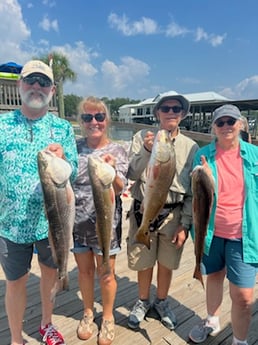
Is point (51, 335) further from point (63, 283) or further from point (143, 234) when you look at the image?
point (143, 234)

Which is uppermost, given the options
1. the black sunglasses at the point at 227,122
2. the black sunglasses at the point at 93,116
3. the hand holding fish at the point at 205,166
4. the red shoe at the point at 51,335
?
the black sunglasses at the point at 93,116

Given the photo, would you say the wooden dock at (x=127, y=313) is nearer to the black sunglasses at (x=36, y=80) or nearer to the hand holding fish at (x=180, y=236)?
the hand holding fish at (x=180, y=236)

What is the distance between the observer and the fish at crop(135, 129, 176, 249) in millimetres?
2121

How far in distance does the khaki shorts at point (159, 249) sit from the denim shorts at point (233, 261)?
38cm

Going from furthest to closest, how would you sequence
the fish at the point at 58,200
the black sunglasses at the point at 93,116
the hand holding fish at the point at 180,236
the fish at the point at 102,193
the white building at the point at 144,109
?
the white building at the point at 144,109 → the hand holding fish at the point at 180,236 → the black sunglasses at the point at 93,116 → the fish at the point at 102,193 → the fish at the point at 58,200

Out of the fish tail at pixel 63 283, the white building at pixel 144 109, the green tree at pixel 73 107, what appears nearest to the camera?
the fish tail at pixel 63 283

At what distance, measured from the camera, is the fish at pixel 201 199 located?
2.14 m

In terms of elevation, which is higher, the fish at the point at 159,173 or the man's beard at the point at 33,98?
the man's beard at the point at 33,98

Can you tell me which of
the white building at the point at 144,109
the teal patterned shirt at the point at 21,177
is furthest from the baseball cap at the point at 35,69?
the white building at the point at 144,109

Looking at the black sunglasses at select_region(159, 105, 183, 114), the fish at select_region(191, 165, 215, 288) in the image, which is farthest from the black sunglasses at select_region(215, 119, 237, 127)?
the fish at select_region(191, 165, 215, 288)

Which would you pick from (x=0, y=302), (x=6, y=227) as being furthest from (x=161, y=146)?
(x=0, y=302)

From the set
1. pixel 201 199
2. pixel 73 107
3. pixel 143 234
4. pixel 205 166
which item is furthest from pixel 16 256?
pixel 73 107

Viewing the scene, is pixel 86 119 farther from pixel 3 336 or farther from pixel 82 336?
pixel 3 336

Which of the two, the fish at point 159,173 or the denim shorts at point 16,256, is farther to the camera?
the denim shorts at point 16,256
